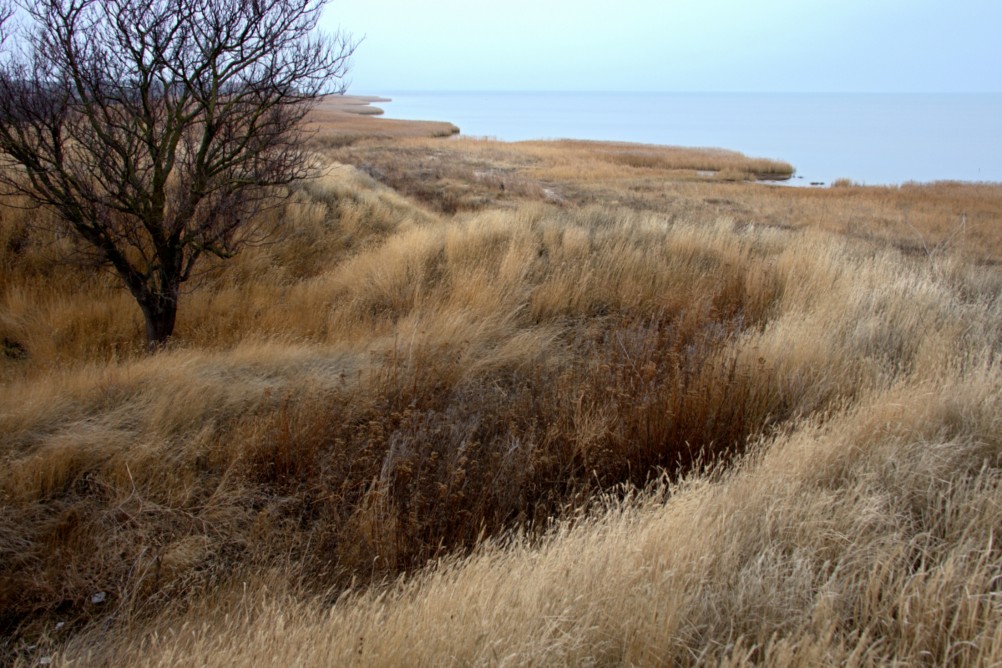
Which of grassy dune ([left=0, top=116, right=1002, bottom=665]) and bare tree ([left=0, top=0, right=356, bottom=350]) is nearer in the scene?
grassy dune ([left=0, top=116, right=1002, bottom=665])

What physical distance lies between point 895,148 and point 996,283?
2466 inches

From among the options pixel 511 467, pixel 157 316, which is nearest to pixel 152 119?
pixel 157 316

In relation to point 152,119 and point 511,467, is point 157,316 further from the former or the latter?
point 511,467

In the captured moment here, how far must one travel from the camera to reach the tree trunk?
6.30 m

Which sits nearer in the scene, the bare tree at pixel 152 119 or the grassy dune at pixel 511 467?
the grassy dune at pixel 511 467

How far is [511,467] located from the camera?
374 cm

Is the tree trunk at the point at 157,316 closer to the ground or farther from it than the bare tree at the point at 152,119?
closer to the ground

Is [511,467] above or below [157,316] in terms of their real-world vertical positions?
below

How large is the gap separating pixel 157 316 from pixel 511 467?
4.53 metres

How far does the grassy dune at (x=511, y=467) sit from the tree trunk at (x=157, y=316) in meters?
0.18

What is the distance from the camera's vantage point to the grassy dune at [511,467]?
2289 millimetres

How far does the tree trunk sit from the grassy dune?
0.18 m

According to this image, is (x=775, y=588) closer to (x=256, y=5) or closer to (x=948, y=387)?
(x=948, y=387)

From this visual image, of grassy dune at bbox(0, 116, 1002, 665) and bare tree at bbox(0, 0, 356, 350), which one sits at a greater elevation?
bare tree at bbox(0, 0, 356, 350)
